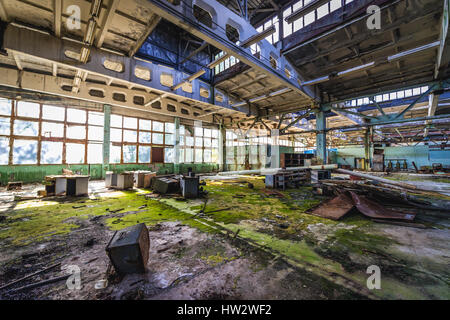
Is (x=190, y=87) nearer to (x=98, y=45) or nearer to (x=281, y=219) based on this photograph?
(x=98, y=45)

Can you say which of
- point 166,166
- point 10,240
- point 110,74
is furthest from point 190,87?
point 10,240

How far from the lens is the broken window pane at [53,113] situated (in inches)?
367

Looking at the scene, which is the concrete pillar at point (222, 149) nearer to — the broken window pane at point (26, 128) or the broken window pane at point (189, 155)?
the broken window pane at point (189, 155)

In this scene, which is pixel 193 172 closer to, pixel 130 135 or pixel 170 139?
pixel 130 135

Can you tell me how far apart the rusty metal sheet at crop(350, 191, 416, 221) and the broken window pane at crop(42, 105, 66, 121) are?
14.8 meters

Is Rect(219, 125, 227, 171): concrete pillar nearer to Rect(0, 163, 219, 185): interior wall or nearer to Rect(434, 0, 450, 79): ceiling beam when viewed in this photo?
Rect(0, 163, 219, 185): interior wall

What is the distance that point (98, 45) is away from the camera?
6.77 metres

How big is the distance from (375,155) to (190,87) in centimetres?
1815

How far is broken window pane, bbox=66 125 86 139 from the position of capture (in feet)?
32.9

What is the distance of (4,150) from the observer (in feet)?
27.5

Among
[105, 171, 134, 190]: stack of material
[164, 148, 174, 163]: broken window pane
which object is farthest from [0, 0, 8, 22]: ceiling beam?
[164, 148, 174, 163]: broken window pane

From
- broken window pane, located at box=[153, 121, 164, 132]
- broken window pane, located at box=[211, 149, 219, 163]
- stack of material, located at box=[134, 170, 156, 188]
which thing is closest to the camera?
stack of material, located at box=[134, 170, 156, 188]

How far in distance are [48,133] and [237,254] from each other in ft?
41.5
